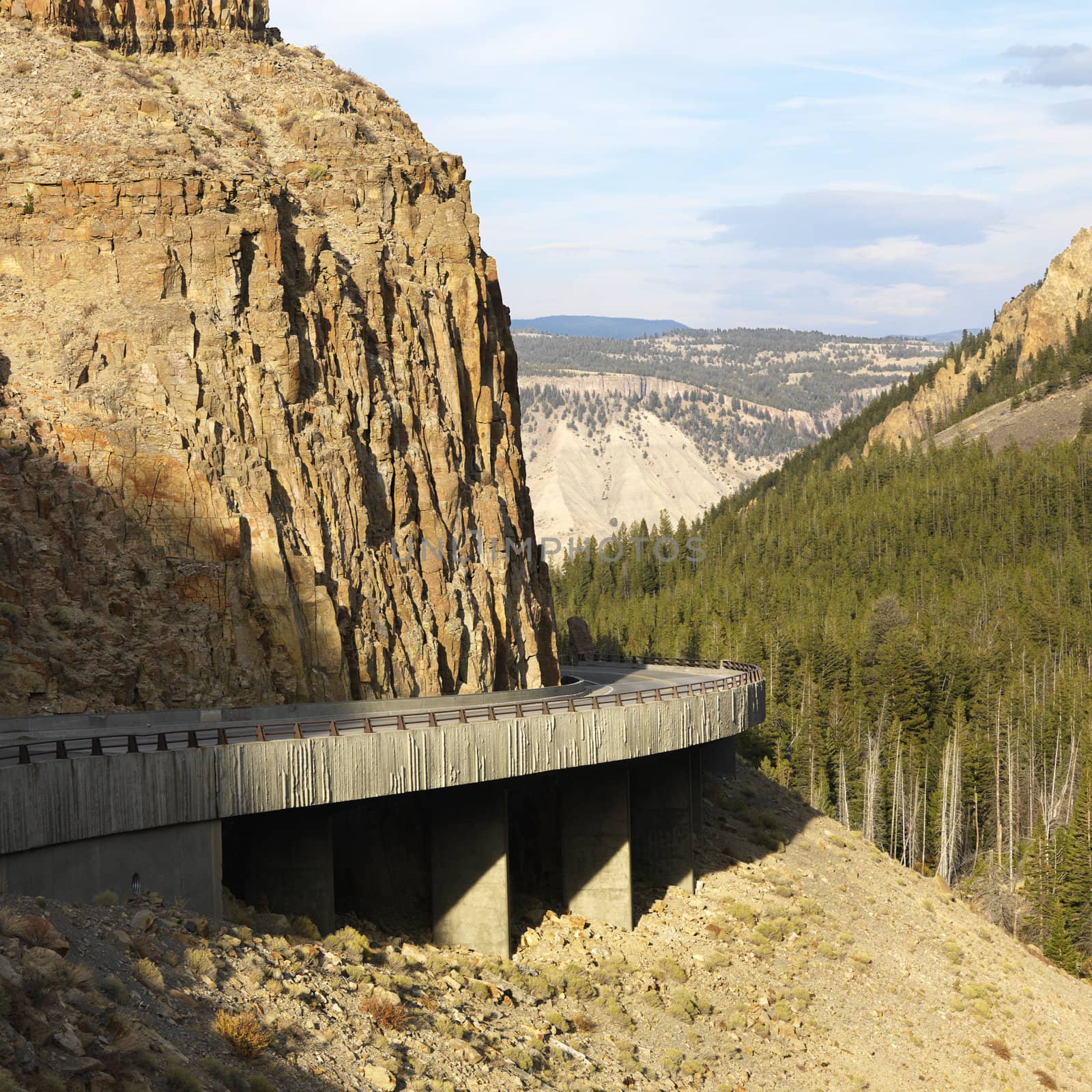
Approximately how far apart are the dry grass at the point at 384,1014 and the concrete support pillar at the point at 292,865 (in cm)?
682

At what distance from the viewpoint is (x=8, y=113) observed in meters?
42.2

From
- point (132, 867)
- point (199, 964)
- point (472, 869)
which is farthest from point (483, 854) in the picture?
point (199, 964)

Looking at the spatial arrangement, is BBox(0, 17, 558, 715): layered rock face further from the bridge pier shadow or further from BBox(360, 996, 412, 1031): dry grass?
BBox(360, 996, 412, 1031): dry grass

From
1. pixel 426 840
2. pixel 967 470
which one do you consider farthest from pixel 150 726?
pixel 967 470

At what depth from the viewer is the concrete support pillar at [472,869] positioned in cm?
3634

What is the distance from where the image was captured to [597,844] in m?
41.7

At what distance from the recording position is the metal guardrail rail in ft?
86.4

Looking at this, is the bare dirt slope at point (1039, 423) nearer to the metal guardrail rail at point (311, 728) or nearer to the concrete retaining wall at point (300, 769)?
the metal guardrail rail at point (311, 728)

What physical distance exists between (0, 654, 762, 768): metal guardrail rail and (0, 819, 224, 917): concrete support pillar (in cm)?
174

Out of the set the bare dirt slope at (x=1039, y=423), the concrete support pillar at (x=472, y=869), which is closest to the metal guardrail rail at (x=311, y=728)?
the concrete support pillar at (x=472, y=869)

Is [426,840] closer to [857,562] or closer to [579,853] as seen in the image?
[579,853]

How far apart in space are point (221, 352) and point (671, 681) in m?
25.3

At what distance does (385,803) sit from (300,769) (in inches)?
363

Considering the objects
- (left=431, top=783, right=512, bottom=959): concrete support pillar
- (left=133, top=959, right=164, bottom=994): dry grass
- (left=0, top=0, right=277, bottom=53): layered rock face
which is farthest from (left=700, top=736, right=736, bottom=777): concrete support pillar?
(left=133, top=959, right=164, bottom=994): dry grass
